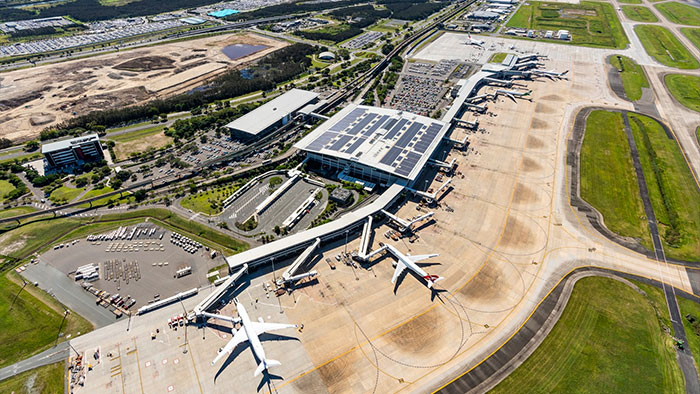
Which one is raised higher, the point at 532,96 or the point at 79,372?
the point at 532,96

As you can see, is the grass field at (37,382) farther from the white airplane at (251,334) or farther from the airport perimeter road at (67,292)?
the white airplane at (251,334)

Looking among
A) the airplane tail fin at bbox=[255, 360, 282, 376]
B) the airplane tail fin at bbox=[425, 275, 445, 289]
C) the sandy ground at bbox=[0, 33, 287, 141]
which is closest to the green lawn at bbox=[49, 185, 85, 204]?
the sandy ground at bbox=[0, 33, 287, 141]

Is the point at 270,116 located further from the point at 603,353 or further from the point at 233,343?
the point at 603,353

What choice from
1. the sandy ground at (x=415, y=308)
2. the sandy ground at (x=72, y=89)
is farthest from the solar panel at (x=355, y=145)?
the sandy ground at (x=72, y=89)

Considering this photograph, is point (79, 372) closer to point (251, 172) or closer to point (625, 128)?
point (251, 172)

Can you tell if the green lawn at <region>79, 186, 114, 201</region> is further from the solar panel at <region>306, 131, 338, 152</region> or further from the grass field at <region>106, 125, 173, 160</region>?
the solar panel at <region>306, 131, 338, 152</region>

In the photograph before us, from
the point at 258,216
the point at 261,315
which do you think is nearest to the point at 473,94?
the point at 258,216
